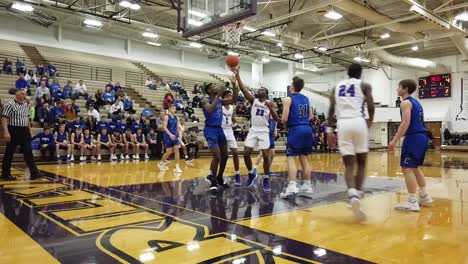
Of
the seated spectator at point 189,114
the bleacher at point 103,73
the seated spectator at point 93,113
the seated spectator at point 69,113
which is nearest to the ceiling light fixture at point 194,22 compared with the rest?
the seated spectator at point 93,113

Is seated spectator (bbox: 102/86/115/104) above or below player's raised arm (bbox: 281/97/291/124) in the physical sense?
above

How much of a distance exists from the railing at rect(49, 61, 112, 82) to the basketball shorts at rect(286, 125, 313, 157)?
19916mm

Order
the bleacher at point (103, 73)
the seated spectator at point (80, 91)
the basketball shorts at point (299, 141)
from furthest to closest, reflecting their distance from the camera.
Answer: the bleacher at point (103, 73)
the seated spectator at point (80, 91)
the basketball shorts at point (299, 141)

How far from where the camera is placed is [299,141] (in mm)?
5699

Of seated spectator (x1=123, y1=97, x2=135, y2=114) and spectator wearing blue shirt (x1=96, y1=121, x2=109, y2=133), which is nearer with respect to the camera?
spectator wearing blue shirt (x1=96, y1=121, x2=109, y2=133)

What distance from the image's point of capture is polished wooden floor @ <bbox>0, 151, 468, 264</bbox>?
3.12m

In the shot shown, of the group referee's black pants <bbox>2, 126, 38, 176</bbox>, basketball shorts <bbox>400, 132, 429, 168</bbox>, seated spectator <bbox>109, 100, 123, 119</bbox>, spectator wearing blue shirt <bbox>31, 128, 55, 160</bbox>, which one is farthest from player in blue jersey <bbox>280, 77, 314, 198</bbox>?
seated spectator <bbox>109, 100, 123, 119</bbox>

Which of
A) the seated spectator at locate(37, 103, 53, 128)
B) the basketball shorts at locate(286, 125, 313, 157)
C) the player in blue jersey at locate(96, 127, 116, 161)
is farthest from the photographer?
the seated spectator at locate(37, 103, 53, 128)

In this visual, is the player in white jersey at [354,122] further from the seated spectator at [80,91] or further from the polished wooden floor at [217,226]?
the seated spectator at [80,91]

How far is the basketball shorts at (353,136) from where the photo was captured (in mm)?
4582

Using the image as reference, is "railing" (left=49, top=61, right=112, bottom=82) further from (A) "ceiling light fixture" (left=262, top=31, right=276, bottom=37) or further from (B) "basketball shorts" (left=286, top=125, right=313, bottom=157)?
(B) "basketball shorts" (left=286, top=125, right=313, bottom=157)

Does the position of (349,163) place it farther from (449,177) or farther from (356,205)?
(449,177)

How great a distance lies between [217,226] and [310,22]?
20.1m

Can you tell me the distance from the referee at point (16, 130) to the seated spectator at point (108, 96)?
365 inches
